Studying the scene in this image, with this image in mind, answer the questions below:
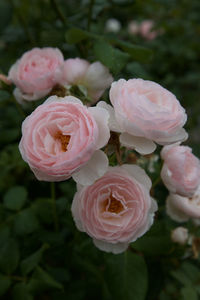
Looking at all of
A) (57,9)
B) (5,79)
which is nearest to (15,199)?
(5,79)

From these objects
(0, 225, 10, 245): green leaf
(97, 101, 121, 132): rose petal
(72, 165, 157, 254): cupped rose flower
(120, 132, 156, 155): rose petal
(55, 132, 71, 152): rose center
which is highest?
(97, 101, 121, 132): rose petal

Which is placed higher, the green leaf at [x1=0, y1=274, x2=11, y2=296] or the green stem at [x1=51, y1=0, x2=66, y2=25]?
the green stem at [x1=51, y1=0, x2=66, y2=25]

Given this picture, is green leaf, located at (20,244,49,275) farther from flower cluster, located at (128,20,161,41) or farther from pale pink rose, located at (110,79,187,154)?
flower cluster, located at (128,20,161,41)

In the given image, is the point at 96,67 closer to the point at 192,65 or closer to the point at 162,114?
the point at 162,114

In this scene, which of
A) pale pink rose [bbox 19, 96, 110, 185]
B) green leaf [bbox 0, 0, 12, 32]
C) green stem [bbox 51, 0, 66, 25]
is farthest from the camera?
green leaf [bbox 0, 0, 12, 32]

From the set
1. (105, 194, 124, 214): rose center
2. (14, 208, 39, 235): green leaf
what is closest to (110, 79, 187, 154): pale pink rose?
(105, 194, 124, 214): rose center
